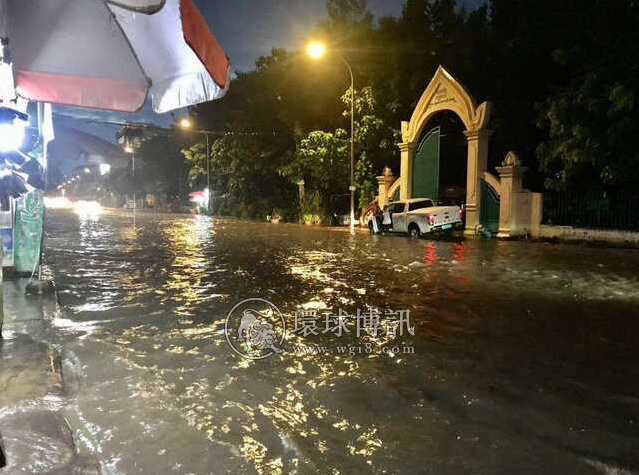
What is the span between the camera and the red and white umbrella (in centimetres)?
524

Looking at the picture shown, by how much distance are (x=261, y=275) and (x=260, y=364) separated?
5798mm

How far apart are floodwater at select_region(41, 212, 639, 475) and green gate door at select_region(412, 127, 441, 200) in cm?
1565

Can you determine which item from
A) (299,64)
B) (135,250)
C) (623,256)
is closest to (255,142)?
(299,64)

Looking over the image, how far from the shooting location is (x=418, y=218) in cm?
2205

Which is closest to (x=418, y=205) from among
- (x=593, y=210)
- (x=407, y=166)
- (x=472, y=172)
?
(x=472, y=172)

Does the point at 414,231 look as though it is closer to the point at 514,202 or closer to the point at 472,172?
the point at 472,172

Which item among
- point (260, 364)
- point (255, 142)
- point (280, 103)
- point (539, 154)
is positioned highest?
point (280, 103)

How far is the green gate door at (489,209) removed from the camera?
23000mm

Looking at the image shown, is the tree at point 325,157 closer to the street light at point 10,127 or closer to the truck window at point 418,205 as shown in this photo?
the truck window at point 418,205

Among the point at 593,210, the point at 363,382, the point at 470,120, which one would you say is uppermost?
the point at 470,120

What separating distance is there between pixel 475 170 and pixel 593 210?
534cm

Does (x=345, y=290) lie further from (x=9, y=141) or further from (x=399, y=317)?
(x=9, y=141)

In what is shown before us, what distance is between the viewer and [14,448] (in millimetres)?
3410

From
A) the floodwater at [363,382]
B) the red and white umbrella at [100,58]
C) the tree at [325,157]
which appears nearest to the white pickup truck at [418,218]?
the tree at [325,157]
